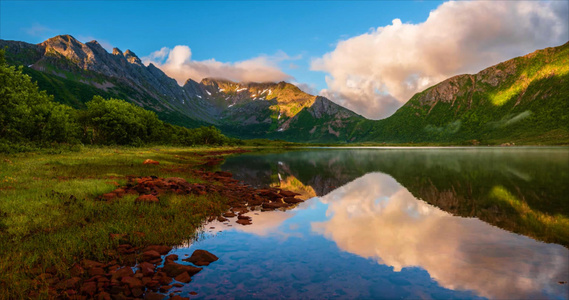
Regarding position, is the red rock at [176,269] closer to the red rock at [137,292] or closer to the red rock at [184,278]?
the red rock at [184,278]

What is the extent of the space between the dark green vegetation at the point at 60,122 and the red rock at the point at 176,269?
4625 centimetres

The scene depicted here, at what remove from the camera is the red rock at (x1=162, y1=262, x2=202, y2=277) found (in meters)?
10.9

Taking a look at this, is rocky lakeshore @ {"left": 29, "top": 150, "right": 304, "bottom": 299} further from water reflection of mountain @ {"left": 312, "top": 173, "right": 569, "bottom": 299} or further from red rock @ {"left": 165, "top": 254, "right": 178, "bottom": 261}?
water reflection of mountain @ {"left": 312, "top": 173, "right": 569, "bottom": 299}

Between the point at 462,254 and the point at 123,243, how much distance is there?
17.0 metres

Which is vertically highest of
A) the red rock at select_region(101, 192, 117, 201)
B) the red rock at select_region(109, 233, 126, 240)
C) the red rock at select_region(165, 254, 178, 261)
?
the red rock at select_region(101, 192, 117, 201)

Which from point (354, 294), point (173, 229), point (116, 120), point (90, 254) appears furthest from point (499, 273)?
point (116, 120)

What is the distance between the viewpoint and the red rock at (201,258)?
39.8 ft

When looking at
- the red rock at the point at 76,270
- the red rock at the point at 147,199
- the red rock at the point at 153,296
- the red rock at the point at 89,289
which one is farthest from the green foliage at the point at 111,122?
the red rock at the point at 153,296

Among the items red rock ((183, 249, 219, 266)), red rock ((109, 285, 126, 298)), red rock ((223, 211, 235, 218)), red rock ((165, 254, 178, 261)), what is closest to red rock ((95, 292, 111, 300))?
red rock ((109, 285, 126, 298))

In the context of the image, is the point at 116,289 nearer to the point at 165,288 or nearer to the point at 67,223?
the point at 165,288

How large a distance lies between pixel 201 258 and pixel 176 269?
1.61 m

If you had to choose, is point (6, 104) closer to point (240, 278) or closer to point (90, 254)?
point (90, 254)

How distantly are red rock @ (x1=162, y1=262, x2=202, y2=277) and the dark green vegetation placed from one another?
46.2 m

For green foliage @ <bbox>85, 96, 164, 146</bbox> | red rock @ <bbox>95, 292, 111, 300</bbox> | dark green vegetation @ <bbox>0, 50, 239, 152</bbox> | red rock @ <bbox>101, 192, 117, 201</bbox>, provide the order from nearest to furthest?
red rock @ <bbox>95, 292, 111, 300</bbox> < red rock @ <bbox>101, 192, 117, 201</bbox> < dark green vegetation @ <bbox>0, 50, 239, 152</bbox> < green foliage @ <bbox>85, 96, 164, 146</bbox>
